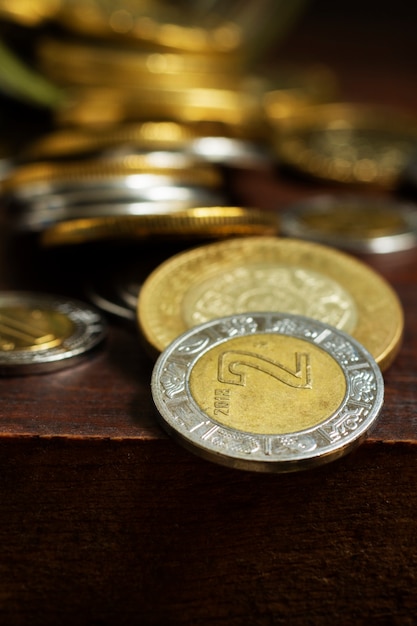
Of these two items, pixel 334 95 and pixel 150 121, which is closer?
pixel 150 121

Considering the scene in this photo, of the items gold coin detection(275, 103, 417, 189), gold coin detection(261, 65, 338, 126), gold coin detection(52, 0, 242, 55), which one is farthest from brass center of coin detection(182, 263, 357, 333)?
gold coin detection(52, 0, 242, 55)

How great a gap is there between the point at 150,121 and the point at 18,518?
2.06 feet

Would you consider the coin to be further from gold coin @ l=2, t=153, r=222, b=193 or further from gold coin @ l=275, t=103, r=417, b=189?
gold coin @ l=275, t=103, r=417, b=189

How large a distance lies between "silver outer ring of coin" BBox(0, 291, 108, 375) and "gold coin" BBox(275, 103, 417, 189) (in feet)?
1.87

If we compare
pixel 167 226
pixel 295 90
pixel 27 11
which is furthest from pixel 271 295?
pixel 295 90

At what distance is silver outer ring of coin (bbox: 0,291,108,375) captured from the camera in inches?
25.3

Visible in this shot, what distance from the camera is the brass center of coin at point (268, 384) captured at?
0.55 metres

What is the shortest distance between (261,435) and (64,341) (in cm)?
22

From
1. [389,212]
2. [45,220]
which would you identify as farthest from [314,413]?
[389,212]

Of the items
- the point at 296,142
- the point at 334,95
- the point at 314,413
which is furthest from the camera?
the point at 334,95

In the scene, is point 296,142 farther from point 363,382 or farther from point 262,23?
point 363,382

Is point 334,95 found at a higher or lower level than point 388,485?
higher

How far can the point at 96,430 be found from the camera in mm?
578

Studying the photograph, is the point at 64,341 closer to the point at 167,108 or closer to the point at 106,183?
the point at 106,183
